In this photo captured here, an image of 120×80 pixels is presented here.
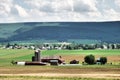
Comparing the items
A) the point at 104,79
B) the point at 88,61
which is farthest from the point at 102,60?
the point at 104,79

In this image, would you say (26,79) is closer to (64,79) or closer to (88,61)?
(64,79)

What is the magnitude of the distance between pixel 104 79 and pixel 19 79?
12767mm

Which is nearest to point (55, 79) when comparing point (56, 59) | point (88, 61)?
point (88, 61)

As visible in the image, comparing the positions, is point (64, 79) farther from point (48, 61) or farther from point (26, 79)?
point (48, 61)

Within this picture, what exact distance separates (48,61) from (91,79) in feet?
245

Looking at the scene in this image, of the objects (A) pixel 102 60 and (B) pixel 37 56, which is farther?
(B) pixel 37 56

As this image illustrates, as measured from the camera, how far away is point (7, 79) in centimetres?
6825

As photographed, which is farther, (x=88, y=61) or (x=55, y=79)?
(x=88, y=61)

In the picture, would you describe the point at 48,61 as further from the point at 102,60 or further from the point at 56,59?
the point at 102,60

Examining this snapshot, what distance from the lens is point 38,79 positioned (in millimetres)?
68312

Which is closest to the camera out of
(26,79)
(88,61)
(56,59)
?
(26,79)

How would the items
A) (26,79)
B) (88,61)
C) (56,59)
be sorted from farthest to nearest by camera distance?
(56,59)
(88,61)
(26,79)

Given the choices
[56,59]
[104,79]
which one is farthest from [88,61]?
[104,79]

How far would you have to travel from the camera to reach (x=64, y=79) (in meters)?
69.1
